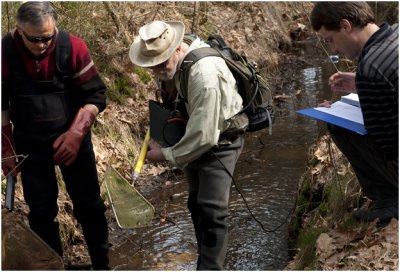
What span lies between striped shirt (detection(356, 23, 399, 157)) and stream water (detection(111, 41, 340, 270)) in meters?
1.87

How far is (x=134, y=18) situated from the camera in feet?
28.8

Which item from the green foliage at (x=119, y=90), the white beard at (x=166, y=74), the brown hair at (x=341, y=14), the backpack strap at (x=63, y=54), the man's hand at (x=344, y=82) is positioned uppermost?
the brown hair at (x=341, y=14)

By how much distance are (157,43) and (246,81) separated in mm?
670

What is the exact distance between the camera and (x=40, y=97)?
445 centimetres

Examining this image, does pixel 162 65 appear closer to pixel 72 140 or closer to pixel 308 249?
pixel 72 140

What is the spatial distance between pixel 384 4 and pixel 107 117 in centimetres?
453

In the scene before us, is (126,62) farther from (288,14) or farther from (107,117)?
(288,14)

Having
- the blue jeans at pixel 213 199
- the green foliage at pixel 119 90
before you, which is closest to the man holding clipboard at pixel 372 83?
the blue jeans at pixel 213 199

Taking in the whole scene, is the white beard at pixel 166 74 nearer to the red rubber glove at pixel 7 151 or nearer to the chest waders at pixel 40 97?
the chest waders at pixel 40 97

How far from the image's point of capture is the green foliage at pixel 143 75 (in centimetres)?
852

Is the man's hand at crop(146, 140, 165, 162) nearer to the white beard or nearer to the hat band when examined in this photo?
the white beard

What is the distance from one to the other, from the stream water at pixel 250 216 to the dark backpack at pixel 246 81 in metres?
1.56

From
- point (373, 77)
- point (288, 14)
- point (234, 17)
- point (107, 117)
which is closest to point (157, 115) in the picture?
point (373, 77)

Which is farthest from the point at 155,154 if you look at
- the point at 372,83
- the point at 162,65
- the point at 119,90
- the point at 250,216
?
the point at 119,90
